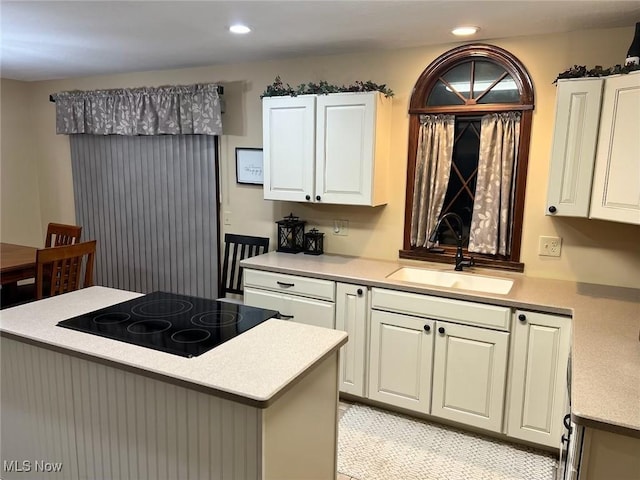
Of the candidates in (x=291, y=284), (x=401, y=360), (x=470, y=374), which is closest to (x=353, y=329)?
(x=401, y=360)

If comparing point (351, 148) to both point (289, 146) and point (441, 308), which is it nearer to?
point (289, 146)

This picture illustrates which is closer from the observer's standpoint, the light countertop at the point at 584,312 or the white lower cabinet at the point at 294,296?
the light countertop at the point at 584,312

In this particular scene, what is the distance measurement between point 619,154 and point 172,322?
2216 mm

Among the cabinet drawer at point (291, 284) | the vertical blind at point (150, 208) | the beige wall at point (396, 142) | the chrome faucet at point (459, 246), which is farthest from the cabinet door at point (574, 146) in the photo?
the vertical blind at point (150, 208)

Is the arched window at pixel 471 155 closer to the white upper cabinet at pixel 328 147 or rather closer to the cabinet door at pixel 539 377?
the white upper cabinet at pixel 328 147

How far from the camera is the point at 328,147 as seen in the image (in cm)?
311

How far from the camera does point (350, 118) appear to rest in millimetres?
3021

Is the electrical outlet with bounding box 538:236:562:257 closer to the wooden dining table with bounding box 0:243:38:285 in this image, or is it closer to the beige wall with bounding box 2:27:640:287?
the beige wall with bounding box 2:27:640:287

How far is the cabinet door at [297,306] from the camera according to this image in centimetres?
301

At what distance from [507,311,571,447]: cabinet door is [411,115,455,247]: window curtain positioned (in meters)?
0.94

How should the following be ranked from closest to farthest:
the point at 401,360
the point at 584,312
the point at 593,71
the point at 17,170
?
the point at 584,312 → the point at 593,71 → the point at 401,360 → the point at 17,170

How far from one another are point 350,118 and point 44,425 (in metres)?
2.31
